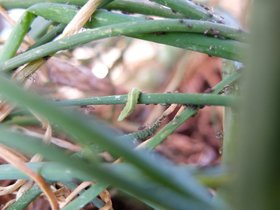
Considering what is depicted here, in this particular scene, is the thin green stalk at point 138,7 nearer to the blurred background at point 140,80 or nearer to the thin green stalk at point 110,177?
the blurred background at point 140,80

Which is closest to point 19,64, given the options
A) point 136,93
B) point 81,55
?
point 136,93

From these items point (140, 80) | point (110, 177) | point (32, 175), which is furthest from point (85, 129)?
point (140, 80)

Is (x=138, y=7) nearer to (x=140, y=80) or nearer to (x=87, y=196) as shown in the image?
(x=87, y=196)

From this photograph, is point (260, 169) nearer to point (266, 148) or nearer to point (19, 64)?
point (266, 148)

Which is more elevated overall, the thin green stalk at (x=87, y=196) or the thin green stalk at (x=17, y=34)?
the thin green stalk at (x=17, y=34)

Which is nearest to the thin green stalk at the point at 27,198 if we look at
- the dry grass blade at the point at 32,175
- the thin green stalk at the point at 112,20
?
the dry grass blade at the point at 32,175

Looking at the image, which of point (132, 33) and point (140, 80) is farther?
point (140, 80)
